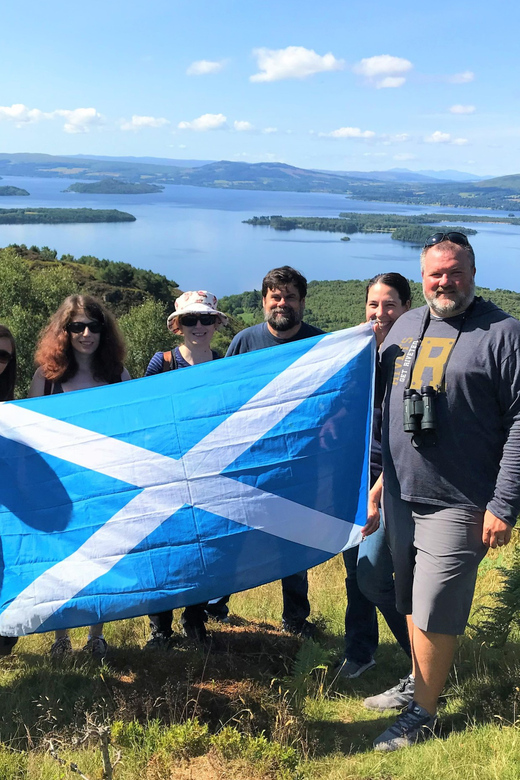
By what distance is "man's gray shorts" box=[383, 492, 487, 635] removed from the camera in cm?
318

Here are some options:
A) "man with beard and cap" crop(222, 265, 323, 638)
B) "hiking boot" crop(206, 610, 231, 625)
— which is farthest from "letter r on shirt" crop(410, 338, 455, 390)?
"hiking boot" crop(206, 610, 231, 625)

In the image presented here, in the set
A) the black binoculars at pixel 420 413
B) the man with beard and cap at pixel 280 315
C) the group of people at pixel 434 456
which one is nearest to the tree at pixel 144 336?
the man with beard and cap at pixel 280 315

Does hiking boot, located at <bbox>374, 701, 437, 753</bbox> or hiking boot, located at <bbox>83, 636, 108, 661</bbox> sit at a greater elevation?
hiking boot, located at <bbox>374, 701, 437, 753</bbox>

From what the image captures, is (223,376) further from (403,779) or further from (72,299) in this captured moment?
(403,779)

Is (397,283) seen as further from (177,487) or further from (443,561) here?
(177,487)

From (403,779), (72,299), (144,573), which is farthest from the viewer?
(72,299)

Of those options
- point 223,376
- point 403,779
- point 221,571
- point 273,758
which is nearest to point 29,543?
point 221,571

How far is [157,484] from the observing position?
3.70m

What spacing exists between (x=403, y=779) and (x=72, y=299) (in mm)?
3631

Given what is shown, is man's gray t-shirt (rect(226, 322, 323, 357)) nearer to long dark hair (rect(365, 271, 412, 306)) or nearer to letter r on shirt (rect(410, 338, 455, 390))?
long dark hair (rect(365, 271, 412, 306))

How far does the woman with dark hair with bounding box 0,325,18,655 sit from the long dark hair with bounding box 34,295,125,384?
7.0 inches

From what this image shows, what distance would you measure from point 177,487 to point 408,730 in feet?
6.48

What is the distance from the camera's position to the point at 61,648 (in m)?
4.45

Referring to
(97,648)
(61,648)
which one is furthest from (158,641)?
(61,648)
